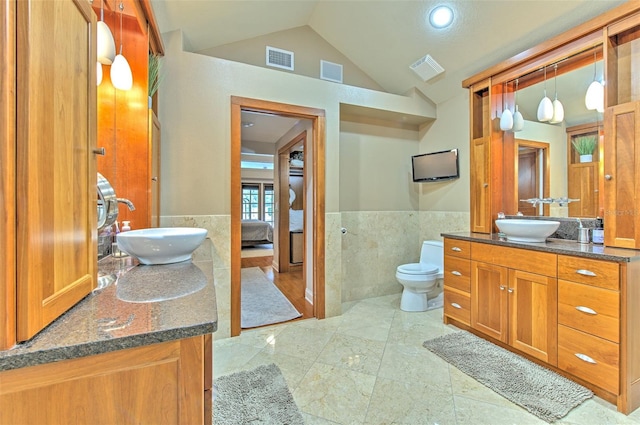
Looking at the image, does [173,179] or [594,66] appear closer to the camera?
[594,66]

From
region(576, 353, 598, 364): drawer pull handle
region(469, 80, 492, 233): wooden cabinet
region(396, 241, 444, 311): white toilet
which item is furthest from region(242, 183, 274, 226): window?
region(576, 353, 598, 364): drawer pull handle

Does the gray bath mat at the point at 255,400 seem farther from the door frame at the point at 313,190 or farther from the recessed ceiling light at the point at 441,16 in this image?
the recessed ceiling light at the point at 441,16

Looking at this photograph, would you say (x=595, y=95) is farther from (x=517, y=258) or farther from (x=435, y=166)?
(x=435, y=166)

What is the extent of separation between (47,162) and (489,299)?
275 centimetres

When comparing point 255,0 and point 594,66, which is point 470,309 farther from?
point 255,0

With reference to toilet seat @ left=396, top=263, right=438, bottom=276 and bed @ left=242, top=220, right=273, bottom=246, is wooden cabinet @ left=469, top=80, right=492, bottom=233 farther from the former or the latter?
bed @ left=242, top=220, right=273, bottom=246

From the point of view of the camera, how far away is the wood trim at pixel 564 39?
1.90m

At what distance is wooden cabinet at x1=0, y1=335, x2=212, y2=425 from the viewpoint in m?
0.60

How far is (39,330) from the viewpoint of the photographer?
65cm

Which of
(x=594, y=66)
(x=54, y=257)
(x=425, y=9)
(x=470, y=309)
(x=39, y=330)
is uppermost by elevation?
(x=425, y=9)

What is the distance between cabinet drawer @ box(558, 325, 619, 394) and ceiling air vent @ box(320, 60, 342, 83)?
9.71 feet

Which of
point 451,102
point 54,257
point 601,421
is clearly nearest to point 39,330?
point 54,257

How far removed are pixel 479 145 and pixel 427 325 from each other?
185 cm

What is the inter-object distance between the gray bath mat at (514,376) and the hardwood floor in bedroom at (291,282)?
140cm
